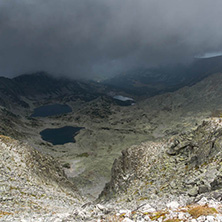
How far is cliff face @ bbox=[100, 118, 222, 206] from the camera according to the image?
2587cm

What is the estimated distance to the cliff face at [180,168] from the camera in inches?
1019

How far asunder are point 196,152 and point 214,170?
11.4 m

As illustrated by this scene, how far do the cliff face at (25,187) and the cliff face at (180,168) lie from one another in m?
14.2

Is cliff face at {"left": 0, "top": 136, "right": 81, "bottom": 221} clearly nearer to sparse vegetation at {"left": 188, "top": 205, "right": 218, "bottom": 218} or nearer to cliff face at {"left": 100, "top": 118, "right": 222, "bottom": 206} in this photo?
A: cliff face at {"left": 100, "top": 118, "right": 222, "bottom": 206}

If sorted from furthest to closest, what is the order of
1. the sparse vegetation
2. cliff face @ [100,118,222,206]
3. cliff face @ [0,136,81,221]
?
cliff face @ [0,136,81,221] → cliff face @ [100,118,222,206] → the sparse vegetation

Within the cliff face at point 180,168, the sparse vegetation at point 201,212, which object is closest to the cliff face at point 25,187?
the cliff face at point 180,168

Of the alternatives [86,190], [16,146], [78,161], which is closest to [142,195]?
[16,146]

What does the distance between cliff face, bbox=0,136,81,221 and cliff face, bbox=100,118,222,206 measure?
14.2 m

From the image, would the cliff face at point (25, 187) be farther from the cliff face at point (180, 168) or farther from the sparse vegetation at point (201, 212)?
the sparse vegetation at point (201, 212)

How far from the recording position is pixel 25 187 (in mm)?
36781

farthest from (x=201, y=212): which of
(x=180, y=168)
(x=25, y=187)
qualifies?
(x=25, y=187)

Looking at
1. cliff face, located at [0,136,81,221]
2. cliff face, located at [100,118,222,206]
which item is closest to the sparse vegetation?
cliff face, located at [100,118,222,206]

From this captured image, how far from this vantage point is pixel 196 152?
121ft

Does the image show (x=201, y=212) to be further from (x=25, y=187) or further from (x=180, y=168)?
(x=25, y=187)
